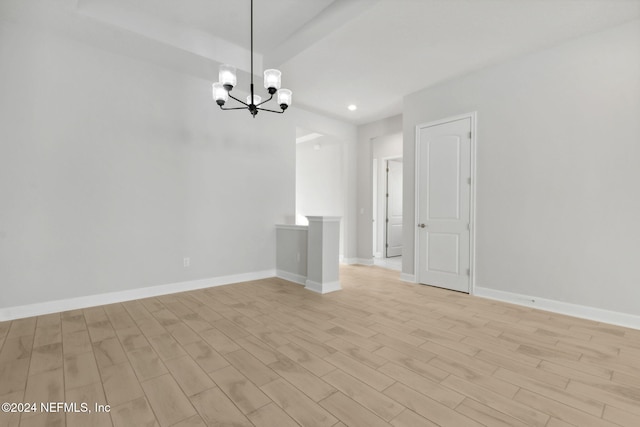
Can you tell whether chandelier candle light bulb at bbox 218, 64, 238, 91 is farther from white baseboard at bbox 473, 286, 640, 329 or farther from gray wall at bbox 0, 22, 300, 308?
white baseboard at bbox 473, 286, 640, 329

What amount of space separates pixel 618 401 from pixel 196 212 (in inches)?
175

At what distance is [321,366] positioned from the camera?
202cm

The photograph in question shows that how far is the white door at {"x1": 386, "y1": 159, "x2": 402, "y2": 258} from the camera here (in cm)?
705

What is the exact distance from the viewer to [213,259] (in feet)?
14.0

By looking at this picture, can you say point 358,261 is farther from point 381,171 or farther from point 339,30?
point 339,30

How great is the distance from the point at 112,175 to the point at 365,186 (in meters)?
4.53

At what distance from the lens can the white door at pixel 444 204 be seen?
Answer: 4.00 m

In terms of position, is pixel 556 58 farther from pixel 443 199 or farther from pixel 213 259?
pixel 213 259

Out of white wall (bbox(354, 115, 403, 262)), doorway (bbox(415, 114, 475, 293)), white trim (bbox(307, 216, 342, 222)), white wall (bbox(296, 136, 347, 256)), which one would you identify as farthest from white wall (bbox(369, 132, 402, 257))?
white trim (bbox(307, 216, 342, 222))

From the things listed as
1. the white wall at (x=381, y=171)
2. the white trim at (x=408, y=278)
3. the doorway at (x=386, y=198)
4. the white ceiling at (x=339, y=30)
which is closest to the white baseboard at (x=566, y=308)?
the white trim at (x=408, y=278)

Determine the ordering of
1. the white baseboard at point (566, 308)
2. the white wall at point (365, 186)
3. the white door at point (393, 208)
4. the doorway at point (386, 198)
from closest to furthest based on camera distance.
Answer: the white baseboard at point (566, 308), the white wall at point (365, 186), the doorway at point (386, 198), the white door at point (393, 208)

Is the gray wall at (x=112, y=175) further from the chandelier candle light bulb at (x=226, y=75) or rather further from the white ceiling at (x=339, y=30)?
the chandelier candle light bulb at (x=226, y=75)

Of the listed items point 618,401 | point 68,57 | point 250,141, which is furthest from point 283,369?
point 68,57

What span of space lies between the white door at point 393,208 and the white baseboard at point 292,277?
323 centimetres
